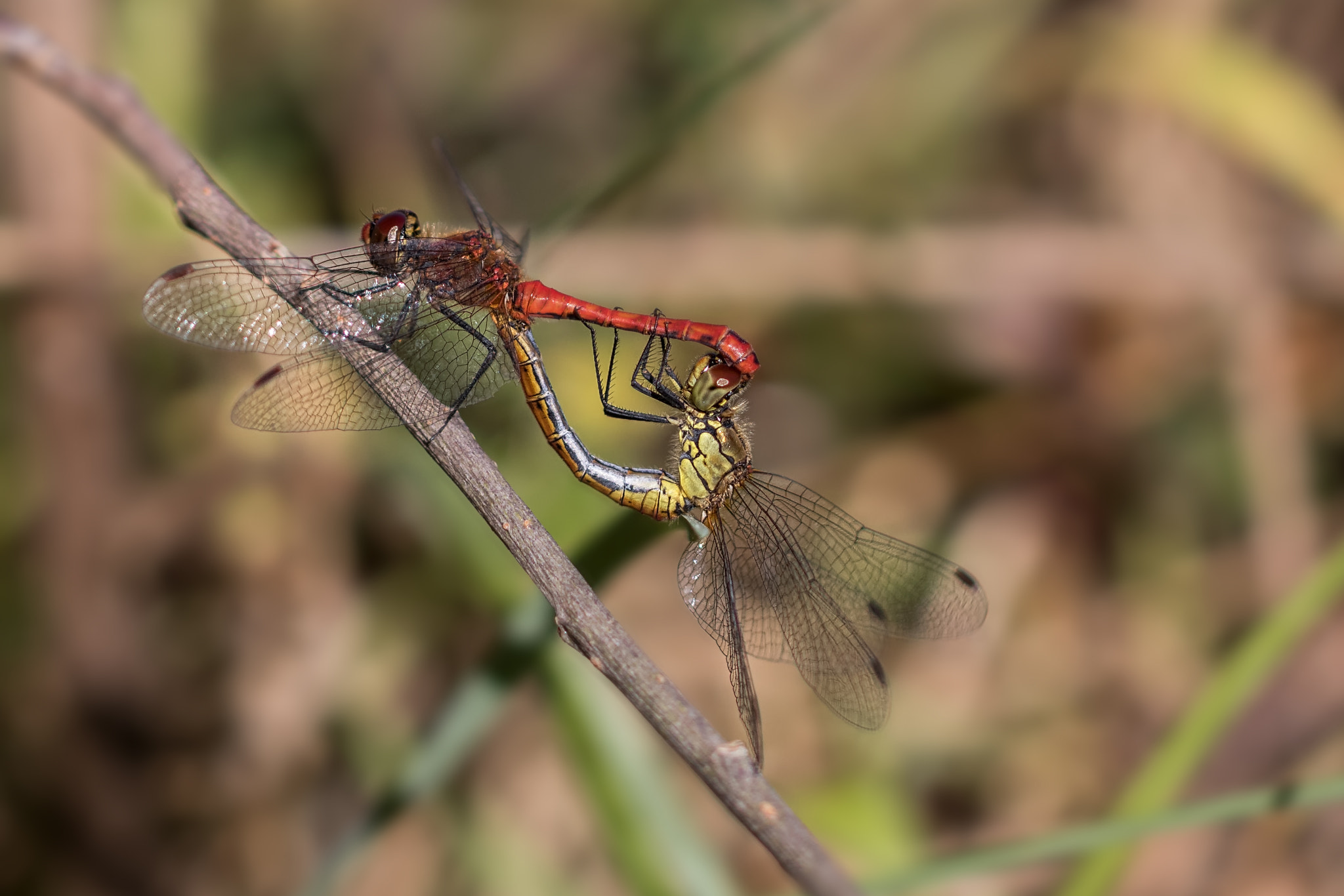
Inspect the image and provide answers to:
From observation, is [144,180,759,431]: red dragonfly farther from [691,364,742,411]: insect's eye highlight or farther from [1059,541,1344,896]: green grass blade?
[1059,541,1344,896]: green grass blade

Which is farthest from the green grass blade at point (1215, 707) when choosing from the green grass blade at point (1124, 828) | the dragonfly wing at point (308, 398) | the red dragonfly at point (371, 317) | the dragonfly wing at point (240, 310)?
the dragonfly wing at point (240, 310)

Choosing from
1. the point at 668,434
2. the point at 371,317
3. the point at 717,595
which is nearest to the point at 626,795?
the point at 717,595

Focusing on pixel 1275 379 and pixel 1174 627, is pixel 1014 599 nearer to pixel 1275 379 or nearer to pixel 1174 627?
pixel 1174 627

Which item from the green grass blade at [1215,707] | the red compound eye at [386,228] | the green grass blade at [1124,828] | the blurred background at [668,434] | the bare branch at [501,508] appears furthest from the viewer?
the blurred background at [668,434]

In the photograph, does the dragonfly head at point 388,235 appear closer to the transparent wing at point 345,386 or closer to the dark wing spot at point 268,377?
the transparent wing at point 345,386

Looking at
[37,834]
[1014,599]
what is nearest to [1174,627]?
[1014,599]
